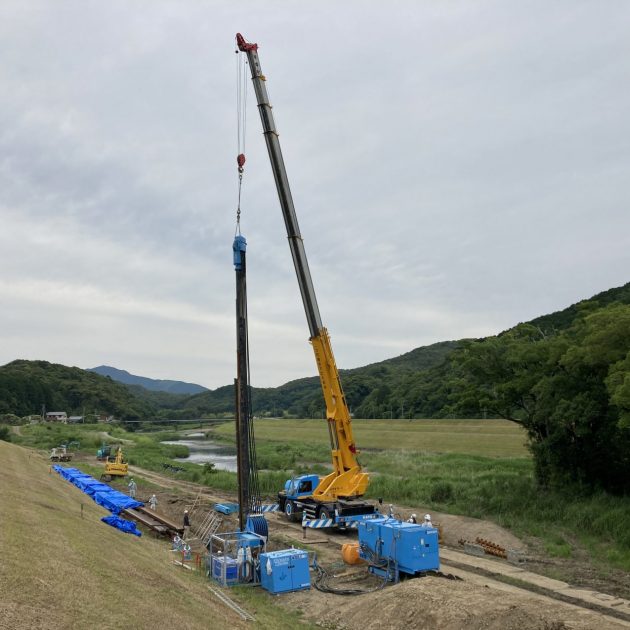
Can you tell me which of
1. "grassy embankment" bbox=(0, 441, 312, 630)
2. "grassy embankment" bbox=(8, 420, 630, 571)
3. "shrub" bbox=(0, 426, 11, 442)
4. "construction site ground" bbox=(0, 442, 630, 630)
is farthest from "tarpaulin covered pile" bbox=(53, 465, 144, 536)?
"shrub" bbox=(0, 426, 11, 442)

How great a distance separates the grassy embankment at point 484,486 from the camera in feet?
75.6

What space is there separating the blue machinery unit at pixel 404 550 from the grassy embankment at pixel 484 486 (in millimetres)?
6708

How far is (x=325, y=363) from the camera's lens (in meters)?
24.5

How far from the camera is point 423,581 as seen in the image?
15.3 m

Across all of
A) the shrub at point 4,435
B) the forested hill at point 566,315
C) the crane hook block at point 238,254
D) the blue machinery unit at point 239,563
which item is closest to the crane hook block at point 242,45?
the crane hook block at point 238,254

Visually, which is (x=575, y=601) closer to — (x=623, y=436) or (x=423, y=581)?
(x=423, y=581)

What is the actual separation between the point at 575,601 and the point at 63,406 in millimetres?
193730

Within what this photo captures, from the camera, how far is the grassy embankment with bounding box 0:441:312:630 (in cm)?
1005

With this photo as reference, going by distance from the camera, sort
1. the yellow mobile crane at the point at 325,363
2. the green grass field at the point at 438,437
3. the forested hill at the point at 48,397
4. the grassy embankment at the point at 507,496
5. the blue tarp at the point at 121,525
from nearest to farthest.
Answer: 1. the grassy embankment at the point at 507,496
2. the blue tarp at the point at 121,525
3. the yellow mobile crane at the point at 325,363
4. the green grass field at the point at 438,437
5. the forested hill at the point at 48,397

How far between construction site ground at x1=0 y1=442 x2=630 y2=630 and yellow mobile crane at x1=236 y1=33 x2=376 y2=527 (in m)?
2.36

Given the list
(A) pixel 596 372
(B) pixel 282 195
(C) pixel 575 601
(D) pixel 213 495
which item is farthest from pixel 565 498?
(D) pixel 213 495

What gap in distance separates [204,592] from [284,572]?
2691 millimetres

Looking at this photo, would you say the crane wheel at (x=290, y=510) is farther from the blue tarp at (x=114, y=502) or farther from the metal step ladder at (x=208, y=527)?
the blue tarp at (x=114, y=502)

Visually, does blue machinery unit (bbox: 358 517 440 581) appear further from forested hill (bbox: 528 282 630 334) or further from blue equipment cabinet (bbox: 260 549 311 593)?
forested hill (bbox: 528 282 630 334)
